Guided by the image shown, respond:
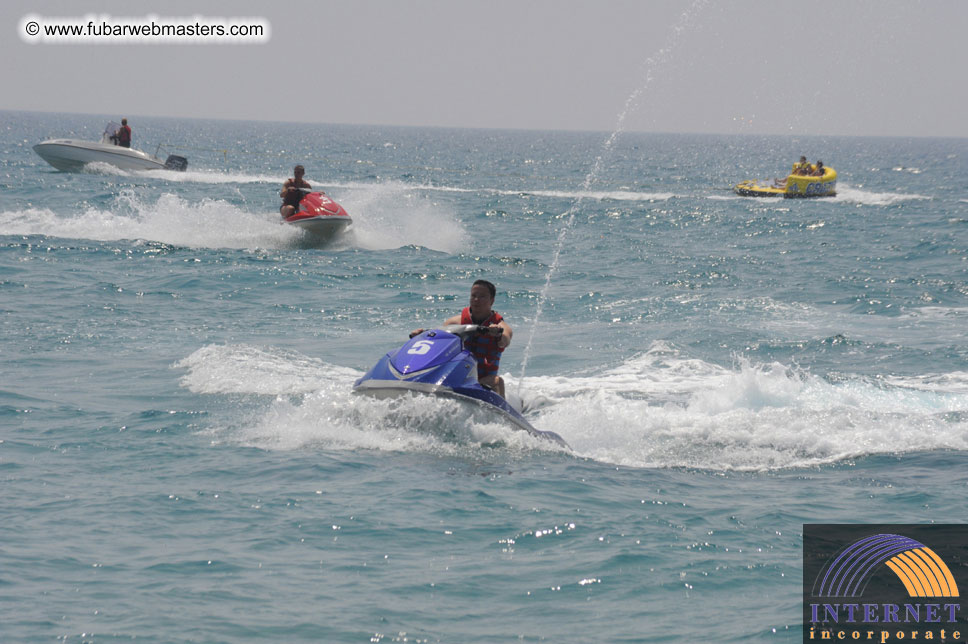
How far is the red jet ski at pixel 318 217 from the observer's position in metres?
21.0

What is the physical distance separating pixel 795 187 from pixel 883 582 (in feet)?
117

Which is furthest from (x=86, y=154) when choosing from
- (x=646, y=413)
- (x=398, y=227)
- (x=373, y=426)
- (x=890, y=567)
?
(x=890, y=567)

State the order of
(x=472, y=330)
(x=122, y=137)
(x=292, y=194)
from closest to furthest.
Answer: (x=472, y=330) → (x=292, y=194) → (x=122, y=137)

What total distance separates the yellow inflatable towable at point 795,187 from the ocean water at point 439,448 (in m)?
19.5

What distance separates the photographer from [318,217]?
21.0m

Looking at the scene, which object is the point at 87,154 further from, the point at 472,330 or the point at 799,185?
the point at 472,330

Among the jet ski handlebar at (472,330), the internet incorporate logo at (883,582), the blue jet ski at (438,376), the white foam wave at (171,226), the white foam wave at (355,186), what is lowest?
the internet incorporate logo at (883,582)

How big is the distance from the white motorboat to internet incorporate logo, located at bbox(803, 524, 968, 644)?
3547cm

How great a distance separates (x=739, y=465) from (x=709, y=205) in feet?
100

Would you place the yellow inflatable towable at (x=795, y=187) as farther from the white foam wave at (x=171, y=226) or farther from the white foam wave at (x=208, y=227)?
the white foam wave at (x=171, y=226)

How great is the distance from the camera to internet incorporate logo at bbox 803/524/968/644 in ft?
16.0

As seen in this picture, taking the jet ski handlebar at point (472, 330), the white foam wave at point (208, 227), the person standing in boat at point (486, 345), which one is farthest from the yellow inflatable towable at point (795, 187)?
the jet ski handlebar at point (472, 330)

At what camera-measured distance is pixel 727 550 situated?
5828 mm

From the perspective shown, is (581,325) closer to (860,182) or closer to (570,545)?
(570,545)
